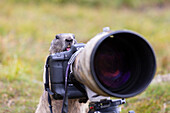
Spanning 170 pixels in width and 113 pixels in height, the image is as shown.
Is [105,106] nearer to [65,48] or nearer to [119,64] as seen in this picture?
[119,64]

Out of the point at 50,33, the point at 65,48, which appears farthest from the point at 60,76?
the point at 50,33

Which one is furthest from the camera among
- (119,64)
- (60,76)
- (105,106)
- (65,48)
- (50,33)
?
(50,33)

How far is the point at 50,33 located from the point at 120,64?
848cm

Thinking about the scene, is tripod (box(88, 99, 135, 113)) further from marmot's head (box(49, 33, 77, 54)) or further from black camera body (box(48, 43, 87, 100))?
marmot's head (box(49, 33, 77, 54))

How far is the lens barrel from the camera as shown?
6.65 ft

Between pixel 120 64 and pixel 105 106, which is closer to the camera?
pixel 120 64

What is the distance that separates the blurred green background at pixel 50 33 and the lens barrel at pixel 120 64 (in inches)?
103

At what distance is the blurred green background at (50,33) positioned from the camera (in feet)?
16.9

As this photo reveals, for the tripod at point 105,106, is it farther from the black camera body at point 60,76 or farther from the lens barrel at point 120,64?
the lens barrel at point 120,64

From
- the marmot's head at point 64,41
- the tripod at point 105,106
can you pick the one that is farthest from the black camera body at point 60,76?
the marmot's head at point 64,41

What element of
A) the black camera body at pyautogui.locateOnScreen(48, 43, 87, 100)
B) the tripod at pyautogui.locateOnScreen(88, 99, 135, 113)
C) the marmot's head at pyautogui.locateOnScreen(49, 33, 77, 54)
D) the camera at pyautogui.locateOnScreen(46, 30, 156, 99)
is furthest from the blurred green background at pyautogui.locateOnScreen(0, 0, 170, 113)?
the camera at pyautogui.locateOnScreen(46, 30, 156, 99)

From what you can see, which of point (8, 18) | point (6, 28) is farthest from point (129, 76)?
point (8, 18)

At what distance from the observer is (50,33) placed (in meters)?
10.5

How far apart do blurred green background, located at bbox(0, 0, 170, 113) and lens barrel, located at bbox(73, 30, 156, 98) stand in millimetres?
2626
